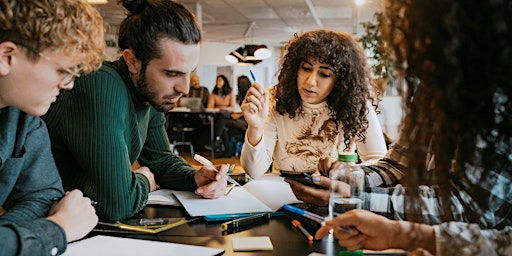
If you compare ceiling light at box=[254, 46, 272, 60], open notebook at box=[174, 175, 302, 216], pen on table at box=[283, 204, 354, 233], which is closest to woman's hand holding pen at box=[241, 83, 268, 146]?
open notebook at box=[174, 175, 302, 216]

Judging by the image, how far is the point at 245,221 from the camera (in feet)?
3.67

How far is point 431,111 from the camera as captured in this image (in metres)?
0.69

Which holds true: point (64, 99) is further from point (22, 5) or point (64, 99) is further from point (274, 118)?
point (274, 118)

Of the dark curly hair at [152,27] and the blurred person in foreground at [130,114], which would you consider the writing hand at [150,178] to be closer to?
the blurred person in foreground at [130,114]

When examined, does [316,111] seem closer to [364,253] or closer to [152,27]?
[152,27]

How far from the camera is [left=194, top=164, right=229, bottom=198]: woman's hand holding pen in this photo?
4.49 feet

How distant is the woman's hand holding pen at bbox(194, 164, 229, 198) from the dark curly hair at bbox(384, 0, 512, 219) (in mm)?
738

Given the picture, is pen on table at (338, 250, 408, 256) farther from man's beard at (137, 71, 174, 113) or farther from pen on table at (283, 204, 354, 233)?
man's beard at (137, 71, 174, 113)

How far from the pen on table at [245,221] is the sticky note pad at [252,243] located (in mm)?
78

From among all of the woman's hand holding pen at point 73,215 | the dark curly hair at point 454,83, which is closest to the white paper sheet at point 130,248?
the woman's hand holding pen at point 73,215

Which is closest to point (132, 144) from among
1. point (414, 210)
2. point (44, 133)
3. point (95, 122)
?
point (95, 122)

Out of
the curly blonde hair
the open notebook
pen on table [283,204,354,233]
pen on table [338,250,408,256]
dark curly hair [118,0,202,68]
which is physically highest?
dark curly hair [118,0,202,68]

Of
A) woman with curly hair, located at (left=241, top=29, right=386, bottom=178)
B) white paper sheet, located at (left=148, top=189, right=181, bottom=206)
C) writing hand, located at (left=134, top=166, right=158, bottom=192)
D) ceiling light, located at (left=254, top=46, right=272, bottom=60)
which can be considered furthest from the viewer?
ceiling light, located at (left=254, top=46, right=272, bottom=60)

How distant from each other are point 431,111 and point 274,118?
1.42m
